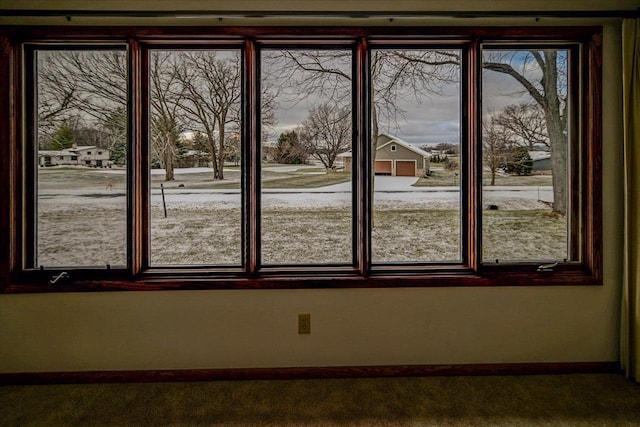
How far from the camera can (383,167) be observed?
2.78 metres

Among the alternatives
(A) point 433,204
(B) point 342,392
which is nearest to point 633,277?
(A) point 433,204

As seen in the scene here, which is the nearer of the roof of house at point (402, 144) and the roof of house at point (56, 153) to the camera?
the roof of house at point (56, 153)

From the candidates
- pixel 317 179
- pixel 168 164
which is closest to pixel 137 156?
pixel 168 164

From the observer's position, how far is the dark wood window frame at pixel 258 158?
2.55 m

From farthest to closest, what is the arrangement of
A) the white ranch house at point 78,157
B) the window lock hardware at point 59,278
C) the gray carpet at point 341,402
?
the white ranch house at point 78,157 < the window lock hardware at point 59,278 < the gray carpet at point 341,402

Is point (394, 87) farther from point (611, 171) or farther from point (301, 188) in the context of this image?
point (611, 171)

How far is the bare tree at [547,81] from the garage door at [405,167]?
771 millimetres

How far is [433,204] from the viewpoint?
9.20ft

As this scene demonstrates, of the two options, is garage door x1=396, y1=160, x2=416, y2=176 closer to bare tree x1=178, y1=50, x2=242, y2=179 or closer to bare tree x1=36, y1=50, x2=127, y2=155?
bare tree x1=178, y1=50, x2=242, y2=179

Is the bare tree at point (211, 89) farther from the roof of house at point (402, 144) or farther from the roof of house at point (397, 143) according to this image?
the roof of house at point (402, 144)

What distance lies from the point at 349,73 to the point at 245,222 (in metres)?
1.16

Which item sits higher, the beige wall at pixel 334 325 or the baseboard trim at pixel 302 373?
the beige wall at pixel 334 325

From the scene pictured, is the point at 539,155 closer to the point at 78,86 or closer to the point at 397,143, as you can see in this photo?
the point at 397,143

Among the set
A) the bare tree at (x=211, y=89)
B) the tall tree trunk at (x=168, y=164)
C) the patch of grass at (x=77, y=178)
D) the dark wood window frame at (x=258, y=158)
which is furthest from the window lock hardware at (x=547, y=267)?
the patch of grass at (x=77, y=178)
